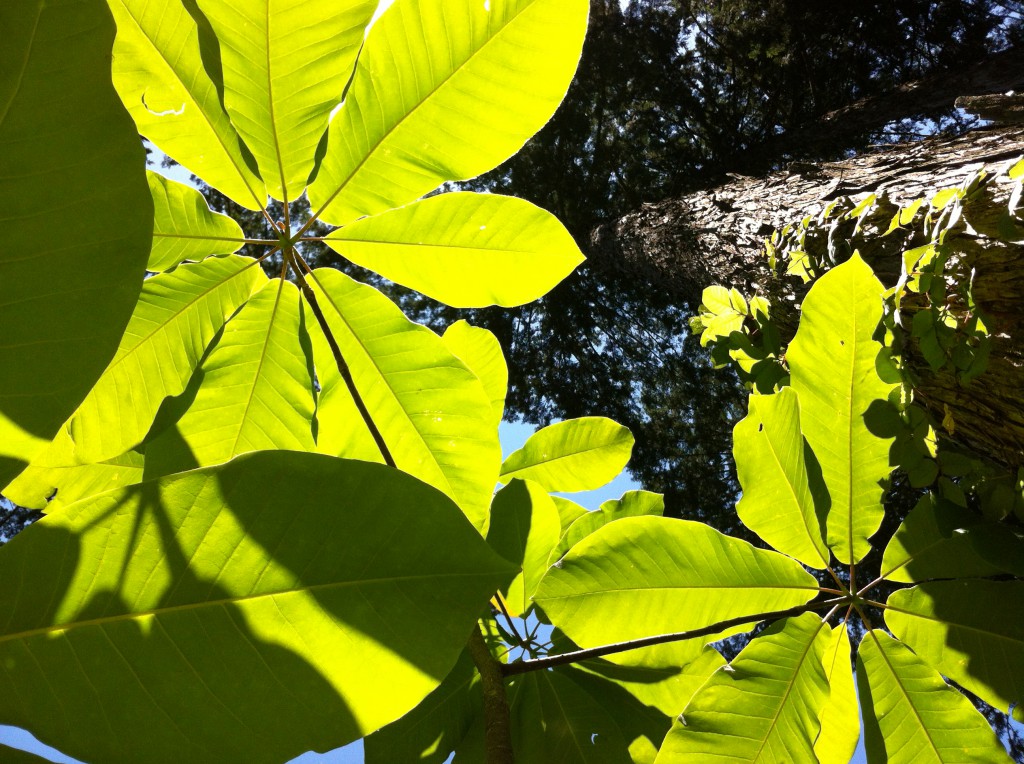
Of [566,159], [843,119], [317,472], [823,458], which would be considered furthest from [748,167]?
[317,472]

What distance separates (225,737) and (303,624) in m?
0.07

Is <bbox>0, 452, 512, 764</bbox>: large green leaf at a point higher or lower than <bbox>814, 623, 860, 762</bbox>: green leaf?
lower

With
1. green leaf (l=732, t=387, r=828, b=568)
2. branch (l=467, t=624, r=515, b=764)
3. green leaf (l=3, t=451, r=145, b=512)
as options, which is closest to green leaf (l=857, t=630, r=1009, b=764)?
green leaf (l=732, t=387, r=828, b=568)

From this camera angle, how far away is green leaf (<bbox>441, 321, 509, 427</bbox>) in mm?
955

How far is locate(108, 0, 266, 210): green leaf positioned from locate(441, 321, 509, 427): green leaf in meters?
0.39

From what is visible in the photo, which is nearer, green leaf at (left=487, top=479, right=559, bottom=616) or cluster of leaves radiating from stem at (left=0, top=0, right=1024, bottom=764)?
cluster of leaves radiating from stem at (left=0, top=0, right=1024, bottom=764)

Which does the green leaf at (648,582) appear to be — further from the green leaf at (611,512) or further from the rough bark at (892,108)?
the rough bark at (892,108)

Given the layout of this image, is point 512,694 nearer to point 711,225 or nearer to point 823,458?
point 823,458

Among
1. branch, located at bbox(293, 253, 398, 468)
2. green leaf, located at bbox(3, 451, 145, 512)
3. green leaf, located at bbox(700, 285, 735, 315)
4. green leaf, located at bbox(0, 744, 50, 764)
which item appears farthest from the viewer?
green leaf, located at bbox(700, 285, 735, 315)

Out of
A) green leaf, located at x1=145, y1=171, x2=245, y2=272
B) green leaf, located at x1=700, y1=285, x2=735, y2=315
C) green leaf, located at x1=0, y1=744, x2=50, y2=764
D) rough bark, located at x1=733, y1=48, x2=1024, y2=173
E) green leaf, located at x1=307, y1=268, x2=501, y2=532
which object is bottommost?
green leaf, located at x1=0, y1=744, x2=50, y2=764

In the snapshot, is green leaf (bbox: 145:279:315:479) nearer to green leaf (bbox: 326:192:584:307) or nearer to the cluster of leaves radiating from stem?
the cluster of leaves radiating from stem

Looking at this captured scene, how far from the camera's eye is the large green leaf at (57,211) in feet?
1.10

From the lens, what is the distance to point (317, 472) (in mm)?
385

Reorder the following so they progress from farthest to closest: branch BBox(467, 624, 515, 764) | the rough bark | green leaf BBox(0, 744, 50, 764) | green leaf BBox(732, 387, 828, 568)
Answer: the rough bark, green leaf BBox(732, 387, 828, 568), branch BBox(467, 624, 515, 764), green leaf BBox(0, 744, 50, 764)
